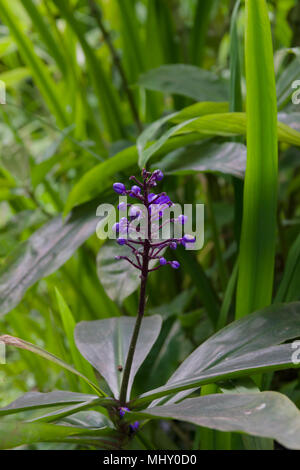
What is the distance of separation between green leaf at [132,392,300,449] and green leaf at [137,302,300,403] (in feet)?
0.08

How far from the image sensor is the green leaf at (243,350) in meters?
0.37

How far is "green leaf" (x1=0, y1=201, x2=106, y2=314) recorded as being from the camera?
54 centimetres

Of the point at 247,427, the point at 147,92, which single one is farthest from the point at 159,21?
the point at 247,427

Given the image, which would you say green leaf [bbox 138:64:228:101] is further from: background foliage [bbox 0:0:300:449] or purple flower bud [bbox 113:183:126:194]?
purple flower bud [bbox 113:183:126:194]

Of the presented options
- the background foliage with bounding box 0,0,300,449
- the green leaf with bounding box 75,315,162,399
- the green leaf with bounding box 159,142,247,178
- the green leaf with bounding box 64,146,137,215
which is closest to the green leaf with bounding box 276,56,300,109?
the background foliage with bounding box 0,0,300,449

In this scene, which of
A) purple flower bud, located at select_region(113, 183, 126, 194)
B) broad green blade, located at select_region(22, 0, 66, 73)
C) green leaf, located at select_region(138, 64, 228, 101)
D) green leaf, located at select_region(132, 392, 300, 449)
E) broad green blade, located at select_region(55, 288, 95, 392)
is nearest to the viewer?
green leaf, located at select_region(132, 392, 300, 449)

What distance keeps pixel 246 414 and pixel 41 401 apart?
0.17 m

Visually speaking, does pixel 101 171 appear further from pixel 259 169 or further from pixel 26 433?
pixel 26 433

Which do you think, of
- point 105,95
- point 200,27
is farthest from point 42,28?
point 200,27

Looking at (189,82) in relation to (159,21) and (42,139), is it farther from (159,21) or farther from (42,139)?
(42,139)

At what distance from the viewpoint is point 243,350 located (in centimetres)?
41

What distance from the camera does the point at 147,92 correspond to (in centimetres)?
90

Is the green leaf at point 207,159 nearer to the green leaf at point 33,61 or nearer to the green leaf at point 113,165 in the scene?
the green leaf at point 113,165

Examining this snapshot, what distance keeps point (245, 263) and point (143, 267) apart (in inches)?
5.9
